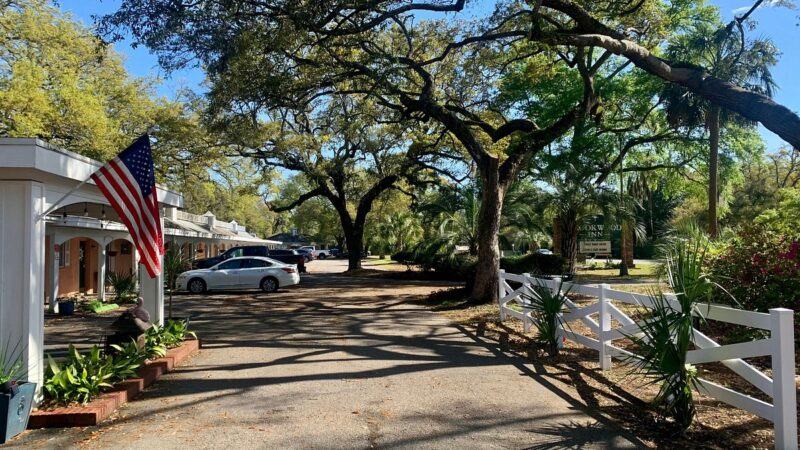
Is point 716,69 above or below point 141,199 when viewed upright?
above

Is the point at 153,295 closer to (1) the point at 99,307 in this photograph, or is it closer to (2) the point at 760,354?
(1) the point at 99,307

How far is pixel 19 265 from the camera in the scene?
6168mm

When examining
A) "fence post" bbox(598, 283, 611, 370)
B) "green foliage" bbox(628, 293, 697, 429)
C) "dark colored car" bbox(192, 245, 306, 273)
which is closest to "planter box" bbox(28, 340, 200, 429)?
"green foliage" bbox(628, 293, 697, 429)

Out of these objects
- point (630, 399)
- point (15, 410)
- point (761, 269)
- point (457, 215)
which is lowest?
point (630, 399)

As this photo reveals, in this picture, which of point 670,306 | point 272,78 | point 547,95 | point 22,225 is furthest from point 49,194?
point 547,95

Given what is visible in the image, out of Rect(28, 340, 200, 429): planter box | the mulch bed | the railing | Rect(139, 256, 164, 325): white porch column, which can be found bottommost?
the mulch bed

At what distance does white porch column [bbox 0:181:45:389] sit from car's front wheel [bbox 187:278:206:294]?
17339 mm

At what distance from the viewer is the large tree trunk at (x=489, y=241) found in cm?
1688

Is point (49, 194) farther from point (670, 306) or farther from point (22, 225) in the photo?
point (670, 306)

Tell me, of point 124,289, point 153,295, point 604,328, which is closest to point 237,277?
point 124,289

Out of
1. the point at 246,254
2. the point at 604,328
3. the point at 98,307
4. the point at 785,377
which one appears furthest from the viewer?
the point at 246,254

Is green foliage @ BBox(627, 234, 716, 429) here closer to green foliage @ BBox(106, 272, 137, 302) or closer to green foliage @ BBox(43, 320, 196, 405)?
green foliage @ BBox(43, 320, 196, 405)

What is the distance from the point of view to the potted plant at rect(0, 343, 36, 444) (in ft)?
17.8

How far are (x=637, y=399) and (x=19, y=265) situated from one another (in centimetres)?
720
